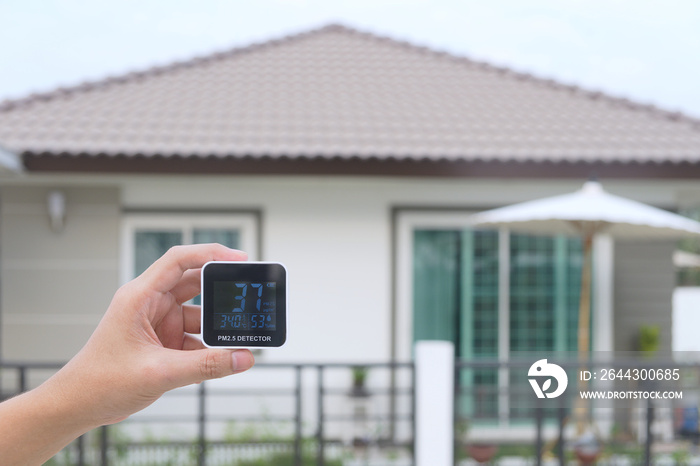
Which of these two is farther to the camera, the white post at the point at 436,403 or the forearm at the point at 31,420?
the white post at the point at 436,403

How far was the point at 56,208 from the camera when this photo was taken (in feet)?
19.4

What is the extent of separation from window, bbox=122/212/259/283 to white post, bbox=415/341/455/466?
2.31 meters

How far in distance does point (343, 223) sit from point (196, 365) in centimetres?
510

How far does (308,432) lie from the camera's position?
568 centimetres

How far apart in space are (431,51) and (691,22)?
379 cm

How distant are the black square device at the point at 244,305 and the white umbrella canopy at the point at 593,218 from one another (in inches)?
150

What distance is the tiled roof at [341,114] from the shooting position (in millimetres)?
5914

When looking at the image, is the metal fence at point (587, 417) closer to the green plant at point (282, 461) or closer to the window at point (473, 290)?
the window at point (473, 290)

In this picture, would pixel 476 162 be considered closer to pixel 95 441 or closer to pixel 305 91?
pixel 305 91

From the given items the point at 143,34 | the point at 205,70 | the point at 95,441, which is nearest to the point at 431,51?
the point at 205,70

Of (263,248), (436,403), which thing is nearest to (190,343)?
(436,403)

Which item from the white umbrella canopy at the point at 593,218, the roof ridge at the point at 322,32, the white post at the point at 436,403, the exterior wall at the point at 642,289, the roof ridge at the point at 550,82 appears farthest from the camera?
the roof ridge at the point at 550,82

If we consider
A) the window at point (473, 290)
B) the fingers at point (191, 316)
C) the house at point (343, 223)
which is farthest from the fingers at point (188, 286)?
the window at point (473, 290)

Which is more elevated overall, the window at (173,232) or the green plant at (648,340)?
the window at (173,232)
